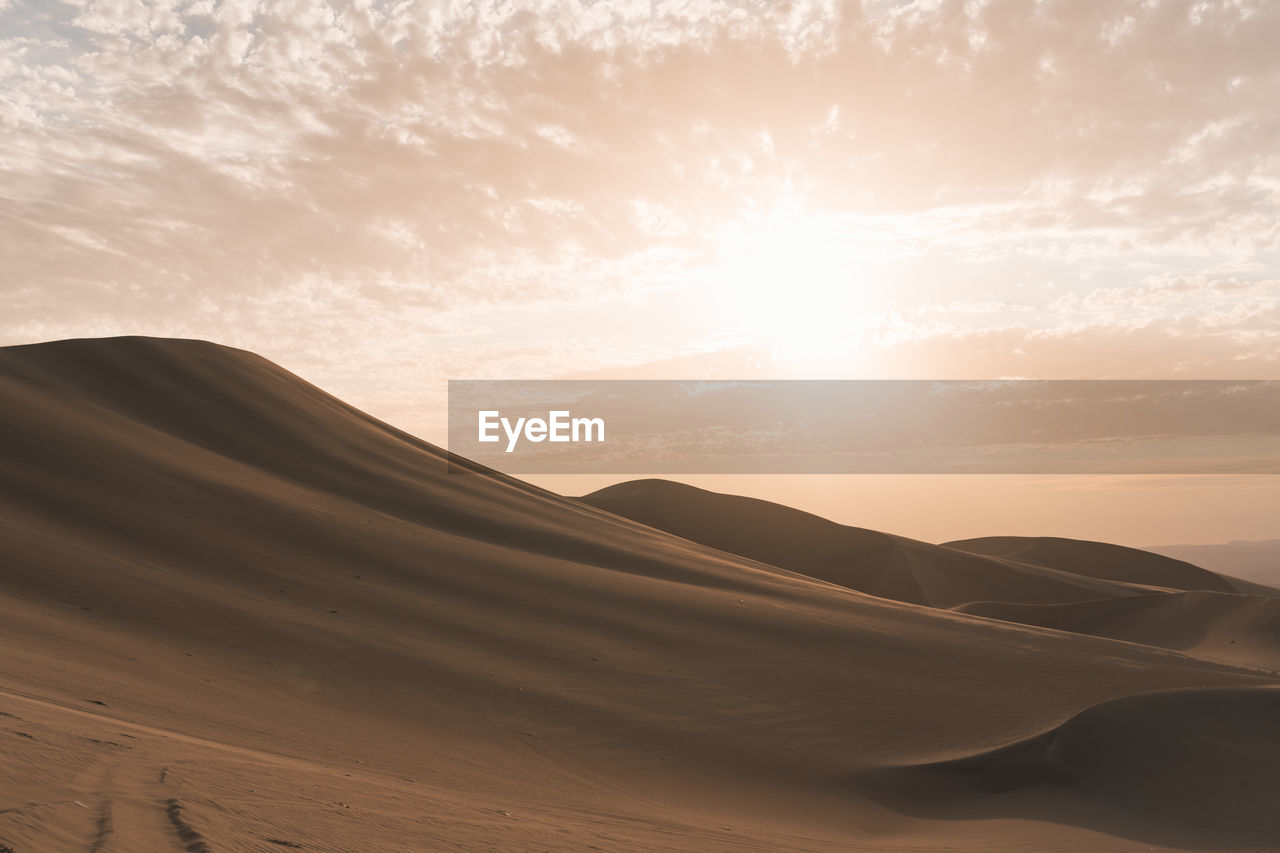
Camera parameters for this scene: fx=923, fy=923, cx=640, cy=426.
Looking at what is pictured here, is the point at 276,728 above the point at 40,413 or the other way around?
the other way around

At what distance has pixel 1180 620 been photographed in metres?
36.3

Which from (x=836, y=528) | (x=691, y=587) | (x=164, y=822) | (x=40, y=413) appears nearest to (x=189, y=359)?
(x=40, y=413)

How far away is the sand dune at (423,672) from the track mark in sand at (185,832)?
0.03 m

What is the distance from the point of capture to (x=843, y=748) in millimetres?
13984

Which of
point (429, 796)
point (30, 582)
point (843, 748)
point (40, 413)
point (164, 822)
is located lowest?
point (843, 748)

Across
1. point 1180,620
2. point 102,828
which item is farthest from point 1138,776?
point 1180,620

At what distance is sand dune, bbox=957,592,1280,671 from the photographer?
3322 cm

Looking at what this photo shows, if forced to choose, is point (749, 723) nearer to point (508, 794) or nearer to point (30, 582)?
point (508, 794)

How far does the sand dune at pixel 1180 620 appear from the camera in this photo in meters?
33.2

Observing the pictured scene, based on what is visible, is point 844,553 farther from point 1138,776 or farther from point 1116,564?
point 1138,776

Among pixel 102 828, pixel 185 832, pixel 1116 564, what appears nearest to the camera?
pixel 102 828

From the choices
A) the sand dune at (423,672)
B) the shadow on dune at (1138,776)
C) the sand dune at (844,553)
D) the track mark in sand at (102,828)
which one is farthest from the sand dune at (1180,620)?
the track mark in sand at (102,828)

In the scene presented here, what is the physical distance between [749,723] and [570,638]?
4.84 metres

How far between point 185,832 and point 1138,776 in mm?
12497
